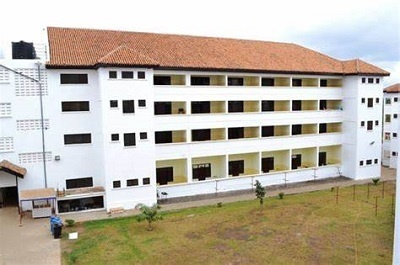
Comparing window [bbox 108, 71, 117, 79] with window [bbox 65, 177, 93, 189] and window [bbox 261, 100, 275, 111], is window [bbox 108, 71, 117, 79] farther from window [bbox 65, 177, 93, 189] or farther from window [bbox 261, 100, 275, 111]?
window [bbox 261, 100, 275, 111]

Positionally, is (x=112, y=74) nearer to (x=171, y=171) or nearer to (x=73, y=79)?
(x=73, y=79)

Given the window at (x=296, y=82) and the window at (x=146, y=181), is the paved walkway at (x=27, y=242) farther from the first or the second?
the window at (x=296, y=82)

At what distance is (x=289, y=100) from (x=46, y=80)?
71.2 ft

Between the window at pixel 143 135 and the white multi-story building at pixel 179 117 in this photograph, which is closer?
the white multi-story building at pixel 179 117

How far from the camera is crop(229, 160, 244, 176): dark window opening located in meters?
34.6

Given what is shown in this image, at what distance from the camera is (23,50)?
27406mm

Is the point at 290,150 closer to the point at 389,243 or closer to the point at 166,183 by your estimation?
the point at 166,183

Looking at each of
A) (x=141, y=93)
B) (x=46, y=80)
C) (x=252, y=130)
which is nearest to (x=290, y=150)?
(x=252, y=130)

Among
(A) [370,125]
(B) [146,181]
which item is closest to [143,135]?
(B) [146,181]

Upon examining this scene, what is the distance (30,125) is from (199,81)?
14563mm

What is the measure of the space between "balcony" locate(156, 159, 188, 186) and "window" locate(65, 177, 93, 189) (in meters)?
5.84

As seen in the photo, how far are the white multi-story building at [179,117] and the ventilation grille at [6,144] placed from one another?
7 centimetres

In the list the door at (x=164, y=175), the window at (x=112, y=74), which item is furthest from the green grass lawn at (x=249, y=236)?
the window at (x=112, y=74)

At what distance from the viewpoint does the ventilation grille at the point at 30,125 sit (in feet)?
87.9
